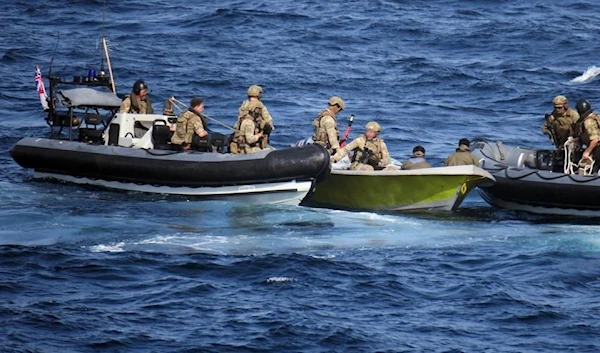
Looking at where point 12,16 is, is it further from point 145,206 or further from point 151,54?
point 145,206

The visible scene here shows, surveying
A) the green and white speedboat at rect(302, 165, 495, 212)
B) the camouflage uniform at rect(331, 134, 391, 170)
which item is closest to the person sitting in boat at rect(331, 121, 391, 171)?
the camouflage uniform at rect(331, 134, 391, 170)

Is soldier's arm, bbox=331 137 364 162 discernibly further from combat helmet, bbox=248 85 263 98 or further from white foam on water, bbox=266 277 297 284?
white foam on water, bbox=266 277 297 284

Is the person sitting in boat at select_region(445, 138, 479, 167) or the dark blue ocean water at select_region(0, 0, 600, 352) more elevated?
the person sitting in boat at select_region(445, 138, 479, 167)

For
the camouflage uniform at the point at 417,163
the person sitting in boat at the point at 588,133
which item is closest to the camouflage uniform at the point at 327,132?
the camouflage uniform at the point at 417,163

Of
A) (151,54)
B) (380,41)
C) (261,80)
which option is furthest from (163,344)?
(380,41)

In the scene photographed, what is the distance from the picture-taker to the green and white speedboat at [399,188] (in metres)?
18.2

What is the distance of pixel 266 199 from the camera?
18.4m

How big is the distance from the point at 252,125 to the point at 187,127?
38.6 inches

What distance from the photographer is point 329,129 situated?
18891 millimetres

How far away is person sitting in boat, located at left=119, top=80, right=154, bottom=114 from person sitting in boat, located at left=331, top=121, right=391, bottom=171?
3.08 m

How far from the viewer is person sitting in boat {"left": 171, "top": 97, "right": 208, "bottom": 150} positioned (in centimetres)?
1894

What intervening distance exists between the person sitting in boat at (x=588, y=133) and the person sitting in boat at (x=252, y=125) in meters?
4.33

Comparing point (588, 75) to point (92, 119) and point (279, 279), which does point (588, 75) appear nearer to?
point (92, 119)

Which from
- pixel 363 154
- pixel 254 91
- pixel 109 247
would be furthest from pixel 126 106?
pixel 109 247
